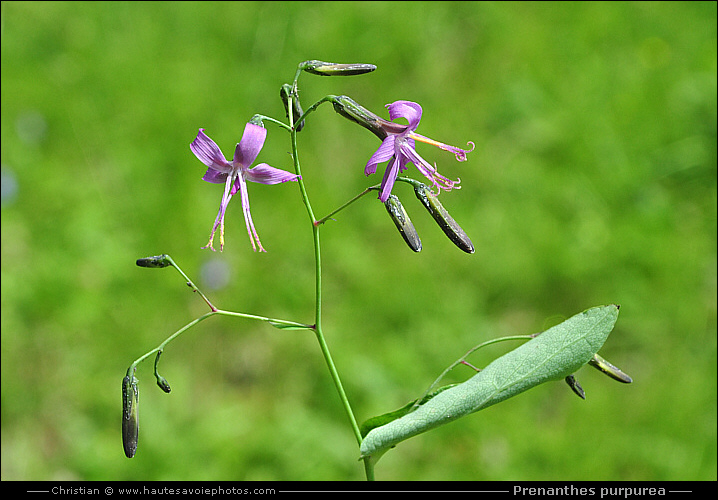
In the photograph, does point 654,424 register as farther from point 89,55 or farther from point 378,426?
point 89,55

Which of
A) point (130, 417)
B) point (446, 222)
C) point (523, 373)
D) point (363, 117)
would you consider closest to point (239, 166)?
point (363, 117)

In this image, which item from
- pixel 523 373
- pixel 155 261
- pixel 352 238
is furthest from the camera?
pixel 352 238

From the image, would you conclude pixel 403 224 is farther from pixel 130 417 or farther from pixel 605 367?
pixel 130 417

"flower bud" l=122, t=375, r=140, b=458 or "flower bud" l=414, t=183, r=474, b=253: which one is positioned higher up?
"flower bud" l=414, t=183, r=474, b=253

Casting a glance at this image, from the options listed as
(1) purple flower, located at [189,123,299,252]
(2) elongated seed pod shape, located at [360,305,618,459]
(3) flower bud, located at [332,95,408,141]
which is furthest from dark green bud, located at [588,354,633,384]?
(1) purple flower, located at [189,123,299,252]

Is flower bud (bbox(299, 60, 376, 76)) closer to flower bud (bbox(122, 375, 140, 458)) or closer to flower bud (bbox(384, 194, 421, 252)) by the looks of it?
flower bud (bbox(384, 194, 421, 252))

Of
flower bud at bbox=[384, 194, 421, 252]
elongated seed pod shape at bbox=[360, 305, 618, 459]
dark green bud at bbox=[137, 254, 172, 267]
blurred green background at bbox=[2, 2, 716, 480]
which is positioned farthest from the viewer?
blurred green background at bbox=[2, 2, 716, 480]
